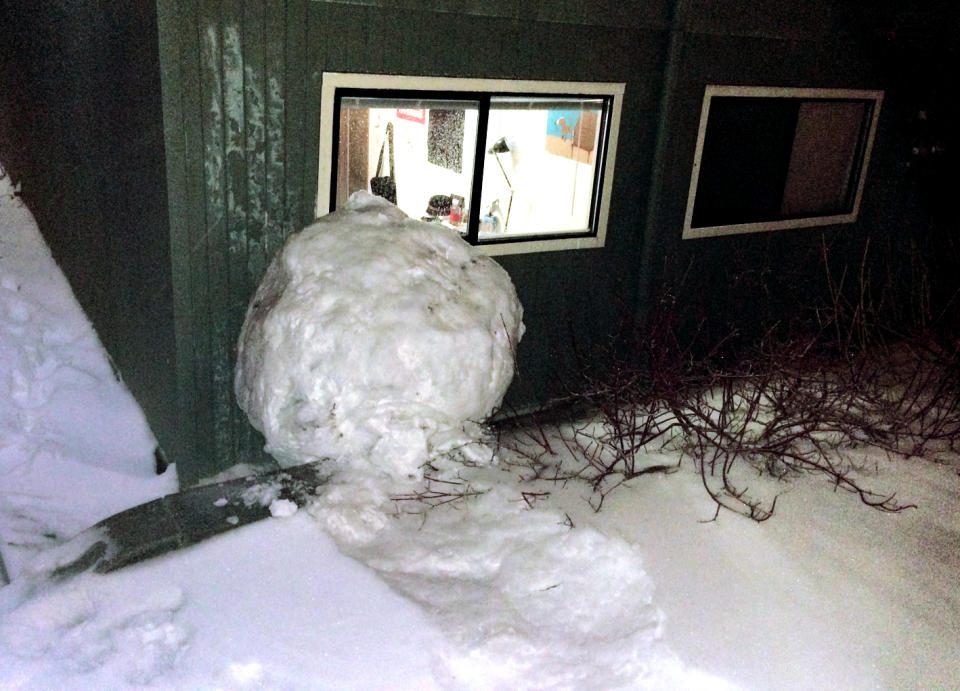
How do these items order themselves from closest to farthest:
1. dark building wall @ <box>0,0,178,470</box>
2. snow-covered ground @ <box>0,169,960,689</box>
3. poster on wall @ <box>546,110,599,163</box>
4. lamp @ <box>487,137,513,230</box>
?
snow-covered ground @ <box>0,169,960,689</box>, dark building wall @ <box>0,0,178,470</box>, lamp @ <box>487,137,513,230</box>, poster on wall @ <box>546,110,599,163</box>

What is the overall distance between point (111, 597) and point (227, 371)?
1930 millimetres

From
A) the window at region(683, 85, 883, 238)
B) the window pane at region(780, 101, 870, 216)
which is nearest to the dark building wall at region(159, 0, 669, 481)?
the window at region(683, 85, 883, 238)

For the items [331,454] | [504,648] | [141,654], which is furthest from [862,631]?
[141,654]

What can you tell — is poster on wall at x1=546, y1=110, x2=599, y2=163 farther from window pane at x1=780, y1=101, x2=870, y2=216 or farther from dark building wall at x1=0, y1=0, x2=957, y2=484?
window pane at x1=780, y1=101, x2=870, y2=216

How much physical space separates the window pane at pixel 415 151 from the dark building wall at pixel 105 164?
109cm

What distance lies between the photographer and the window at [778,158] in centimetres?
632

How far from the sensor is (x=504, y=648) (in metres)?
2.91

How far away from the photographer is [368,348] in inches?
153

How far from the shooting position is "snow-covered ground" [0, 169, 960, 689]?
2.81 meters

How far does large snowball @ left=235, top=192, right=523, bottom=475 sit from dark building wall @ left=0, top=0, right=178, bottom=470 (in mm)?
914

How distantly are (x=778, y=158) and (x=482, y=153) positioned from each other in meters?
3.05

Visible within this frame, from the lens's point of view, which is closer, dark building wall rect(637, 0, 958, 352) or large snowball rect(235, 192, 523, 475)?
large snowball rect(235, 192, 523, 475)

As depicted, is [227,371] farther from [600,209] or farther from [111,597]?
[600,209]

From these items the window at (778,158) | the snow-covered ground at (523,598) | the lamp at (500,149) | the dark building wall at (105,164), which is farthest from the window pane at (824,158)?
the dark building wall at (105,164)
